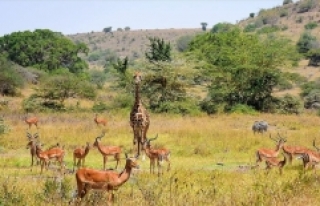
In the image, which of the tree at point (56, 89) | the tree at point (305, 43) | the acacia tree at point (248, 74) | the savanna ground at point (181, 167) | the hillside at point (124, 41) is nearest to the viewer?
the savanna ground at point (181, 167)

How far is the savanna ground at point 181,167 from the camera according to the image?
349 inches

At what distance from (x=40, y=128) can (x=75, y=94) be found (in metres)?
17.7

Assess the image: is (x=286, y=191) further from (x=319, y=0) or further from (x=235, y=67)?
(x=319, y=0)

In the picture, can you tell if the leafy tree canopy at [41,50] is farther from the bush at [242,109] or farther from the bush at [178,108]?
the bush at [242,109]

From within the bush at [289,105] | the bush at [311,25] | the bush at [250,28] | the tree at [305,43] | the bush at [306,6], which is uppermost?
the bush at [306,6]

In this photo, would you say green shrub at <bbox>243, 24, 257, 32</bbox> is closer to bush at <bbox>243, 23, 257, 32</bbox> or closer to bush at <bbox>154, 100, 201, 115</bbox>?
bush at <bbox>243, 23, 257, 32</bbox>

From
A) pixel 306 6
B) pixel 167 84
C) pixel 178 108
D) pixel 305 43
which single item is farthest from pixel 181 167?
pixel 306 6

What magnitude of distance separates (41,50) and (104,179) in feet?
191

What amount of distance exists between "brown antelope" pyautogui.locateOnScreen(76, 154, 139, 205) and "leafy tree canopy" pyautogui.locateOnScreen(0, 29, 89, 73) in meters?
55.8

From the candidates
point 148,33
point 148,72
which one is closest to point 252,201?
point 148,72

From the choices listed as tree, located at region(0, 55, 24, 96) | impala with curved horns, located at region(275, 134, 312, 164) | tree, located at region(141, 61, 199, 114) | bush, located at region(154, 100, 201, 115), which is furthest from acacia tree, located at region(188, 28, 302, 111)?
impala with curved horns, located at region(275, 134, 312, 164)

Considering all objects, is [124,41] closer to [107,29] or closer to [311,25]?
[107,29]

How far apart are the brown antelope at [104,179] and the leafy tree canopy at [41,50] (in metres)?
55.8

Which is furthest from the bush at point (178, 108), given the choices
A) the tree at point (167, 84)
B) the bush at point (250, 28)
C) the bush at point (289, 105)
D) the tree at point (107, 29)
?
the tree at point (107, 29)
